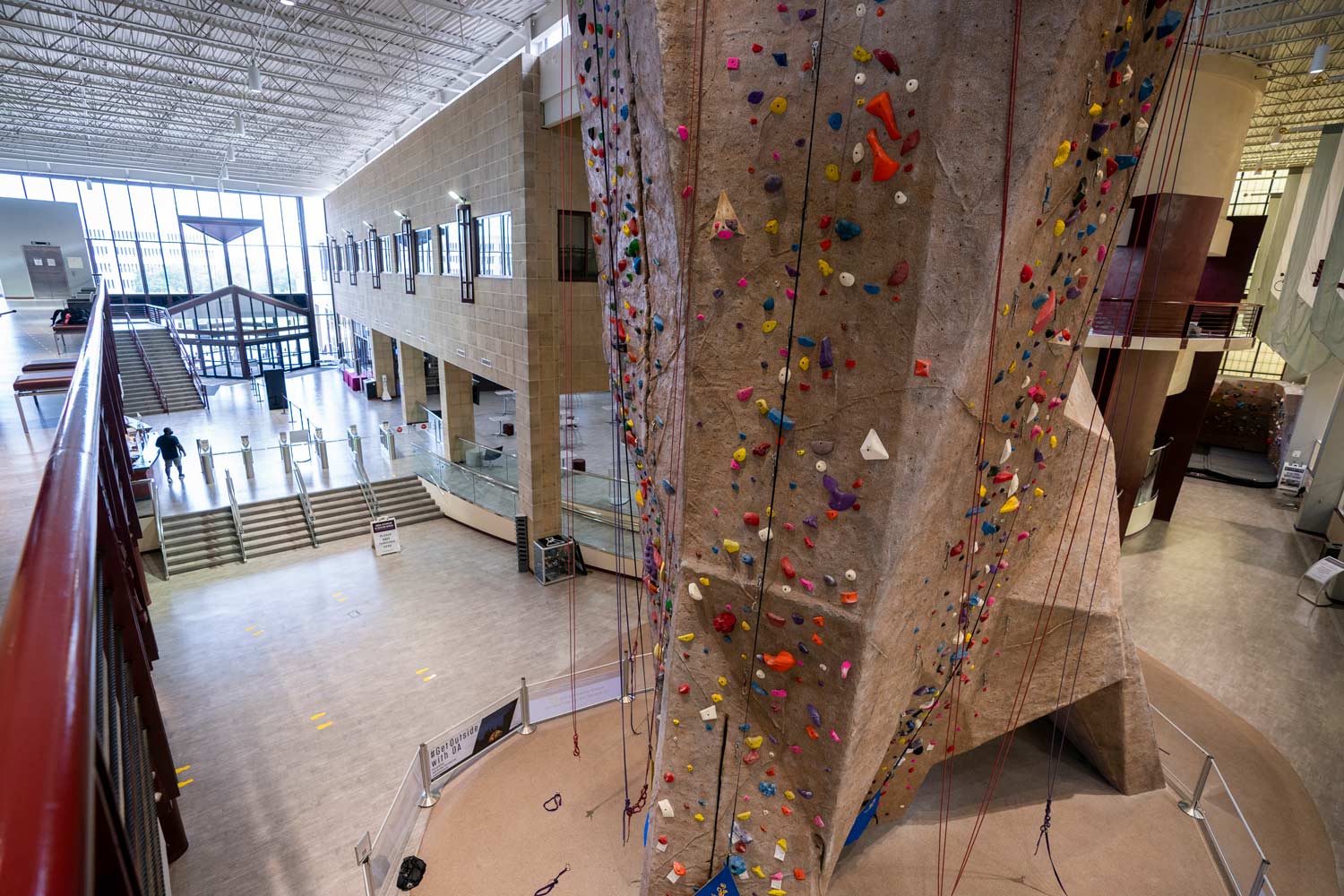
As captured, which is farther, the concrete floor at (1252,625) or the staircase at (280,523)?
the staircase at (280,523)

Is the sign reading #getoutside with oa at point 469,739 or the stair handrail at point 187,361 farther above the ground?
the stair handrail at point 187,361

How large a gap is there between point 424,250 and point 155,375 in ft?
41.0

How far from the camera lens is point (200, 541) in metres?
12.6

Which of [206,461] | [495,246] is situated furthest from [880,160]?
[206,461]

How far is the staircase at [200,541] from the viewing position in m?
12.2

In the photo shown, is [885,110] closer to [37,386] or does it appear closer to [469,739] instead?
[37,386]

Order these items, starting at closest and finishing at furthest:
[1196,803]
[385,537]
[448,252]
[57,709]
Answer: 1. [57,709]
2. [1196,803]
3. [385,537]
4. [448,252]

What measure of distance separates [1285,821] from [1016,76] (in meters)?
8.05

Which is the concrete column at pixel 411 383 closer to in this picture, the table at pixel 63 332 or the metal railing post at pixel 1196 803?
the table at pixel 63 332

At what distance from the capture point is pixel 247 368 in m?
27.0

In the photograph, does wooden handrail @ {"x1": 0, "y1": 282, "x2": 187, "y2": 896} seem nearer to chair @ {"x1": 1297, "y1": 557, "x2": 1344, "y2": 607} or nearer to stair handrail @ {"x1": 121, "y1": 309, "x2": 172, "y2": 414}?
chair @ {"x1": 1297, "y1": 557, "x2": 1344, "y2": 607}

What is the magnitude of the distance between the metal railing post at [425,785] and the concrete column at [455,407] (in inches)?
373

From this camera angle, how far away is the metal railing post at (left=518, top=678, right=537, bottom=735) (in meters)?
7.54

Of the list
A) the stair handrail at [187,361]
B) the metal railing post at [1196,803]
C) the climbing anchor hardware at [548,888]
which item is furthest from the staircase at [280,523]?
the metal railing post at [1196,803]
